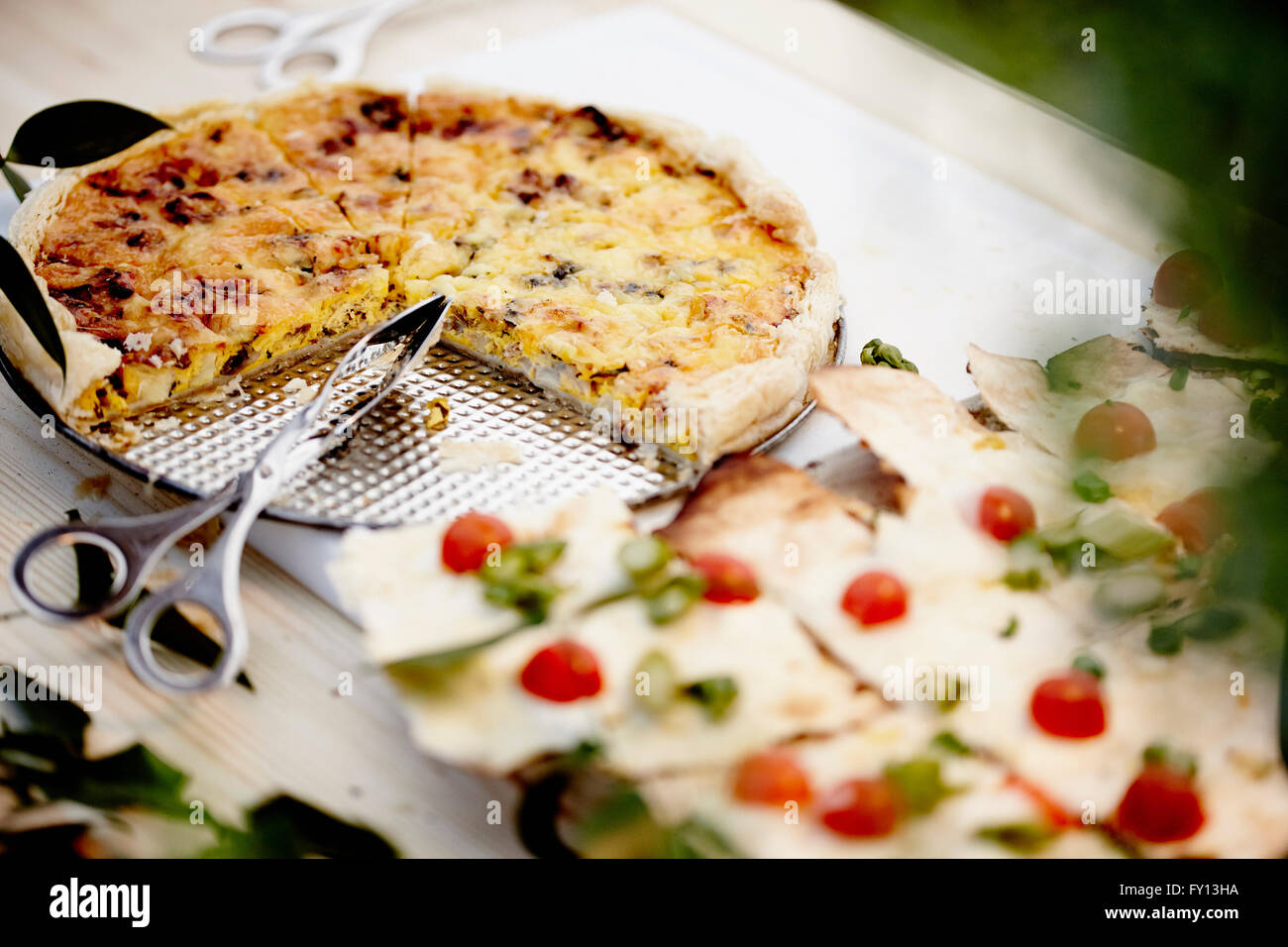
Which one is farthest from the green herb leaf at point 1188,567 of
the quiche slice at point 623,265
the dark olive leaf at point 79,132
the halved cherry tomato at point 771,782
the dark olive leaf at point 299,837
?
the dark olive leaf at point 79,132

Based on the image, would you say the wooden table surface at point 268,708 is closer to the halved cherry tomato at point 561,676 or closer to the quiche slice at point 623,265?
the halved cherry tomato at point 561,676

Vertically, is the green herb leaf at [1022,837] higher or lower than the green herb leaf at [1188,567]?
lower

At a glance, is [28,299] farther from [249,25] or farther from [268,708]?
[249,25]

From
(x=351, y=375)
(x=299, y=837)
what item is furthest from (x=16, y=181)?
(x=299, y=837)

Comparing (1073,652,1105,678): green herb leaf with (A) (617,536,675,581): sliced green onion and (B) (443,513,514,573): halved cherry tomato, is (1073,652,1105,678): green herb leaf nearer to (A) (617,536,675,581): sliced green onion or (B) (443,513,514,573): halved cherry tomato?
(A) (617,536,675,581): sliced green onion

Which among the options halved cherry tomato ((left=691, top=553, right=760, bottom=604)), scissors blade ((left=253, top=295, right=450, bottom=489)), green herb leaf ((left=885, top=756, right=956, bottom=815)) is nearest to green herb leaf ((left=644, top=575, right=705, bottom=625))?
halved cherry tomato ((left=691, top=553, right=760, bottom=604))

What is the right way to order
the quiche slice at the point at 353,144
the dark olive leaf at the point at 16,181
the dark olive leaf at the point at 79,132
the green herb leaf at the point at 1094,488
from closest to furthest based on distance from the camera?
the green herb leaf at the point at 1094,488, the dark olive leaf at the point at 79,132, the dark olive leaf at the point at 16,181, the quiche slice at the point at 353,144
